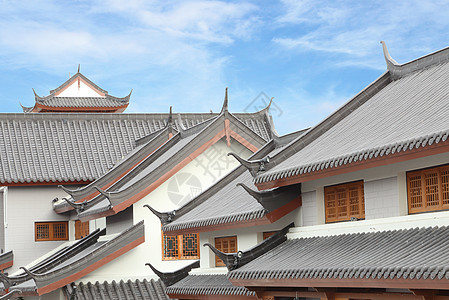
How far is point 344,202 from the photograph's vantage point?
1520cm

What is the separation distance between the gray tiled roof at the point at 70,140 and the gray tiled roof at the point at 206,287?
11.3m

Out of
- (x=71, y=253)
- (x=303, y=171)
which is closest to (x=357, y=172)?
(x=303, y=171)

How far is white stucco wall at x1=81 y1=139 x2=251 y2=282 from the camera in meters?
22.0

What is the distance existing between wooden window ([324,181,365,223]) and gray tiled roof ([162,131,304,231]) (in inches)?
41.4

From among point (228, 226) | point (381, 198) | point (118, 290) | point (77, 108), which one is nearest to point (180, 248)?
point (118, 290)

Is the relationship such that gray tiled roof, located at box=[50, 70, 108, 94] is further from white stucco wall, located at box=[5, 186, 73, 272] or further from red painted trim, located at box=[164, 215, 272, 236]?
red painted trim, located at box=[164, 215, 272, 236]

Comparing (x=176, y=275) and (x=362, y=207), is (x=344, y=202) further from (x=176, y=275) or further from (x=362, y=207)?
(x=176, y=275)

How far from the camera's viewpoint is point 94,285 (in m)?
21.7

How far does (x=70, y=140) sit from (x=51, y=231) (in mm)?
4359

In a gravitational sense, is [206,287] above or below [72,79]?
below

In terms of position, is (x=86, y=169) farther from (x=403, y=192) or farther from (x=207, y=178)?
(x=403, y=192)

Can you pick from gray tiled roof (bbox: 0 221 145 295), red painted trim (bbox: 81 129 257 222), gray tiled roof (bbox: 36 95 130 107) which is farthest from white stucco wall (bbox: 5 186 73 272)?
gray tiled roof (bbox: 36 95 130 107)

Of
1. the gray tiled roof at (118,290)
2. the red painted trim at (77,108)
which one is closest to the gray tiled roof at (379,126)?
the gray tiled roof at (118,290)

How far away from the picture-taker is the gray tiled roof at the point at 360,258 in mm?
11266
